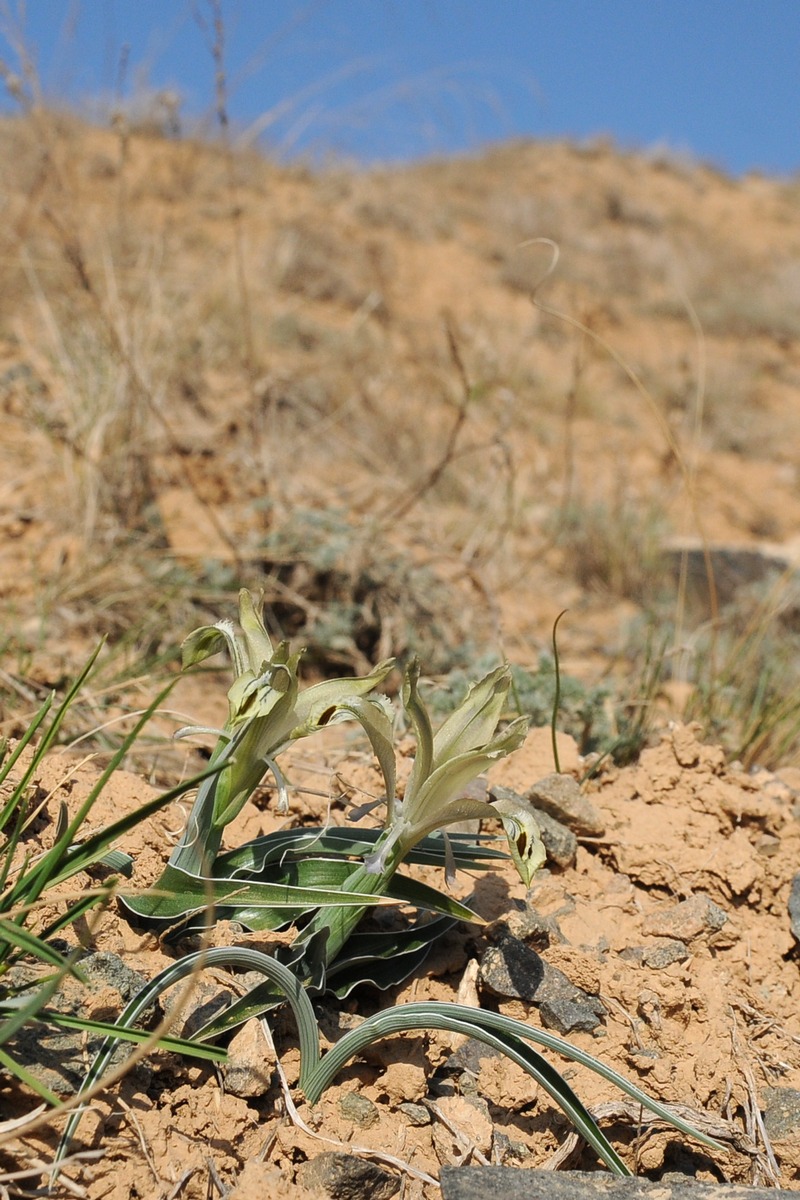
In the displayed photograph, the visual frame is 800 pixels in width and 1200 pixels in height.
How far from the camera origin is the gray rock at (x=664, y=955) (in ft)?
5.37

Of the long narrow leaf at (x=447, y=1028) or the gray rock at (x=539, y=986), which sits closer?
the long narrow leaf at (x=447, y=1028)

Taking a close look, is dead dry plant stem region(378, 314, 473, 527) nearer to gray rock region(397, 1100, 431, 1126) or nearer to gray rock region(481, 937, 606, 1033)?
gray rock region(481, 937, 606, 1033)

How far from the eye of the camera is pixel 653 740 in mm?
2295

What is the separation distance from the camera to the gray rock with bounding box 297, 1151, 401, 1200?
1191mm

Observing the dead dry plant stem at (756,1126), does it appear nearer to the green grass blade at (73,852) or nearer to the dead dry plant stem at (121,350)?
the green grass blade at (73,852)

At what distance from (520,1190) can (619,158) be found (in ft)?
61.4

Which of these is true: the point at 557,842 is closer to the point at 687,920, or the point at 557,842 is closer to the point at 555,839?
the point at 555,839

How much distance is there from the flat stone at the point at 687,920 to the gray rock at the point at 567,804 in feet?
0.67

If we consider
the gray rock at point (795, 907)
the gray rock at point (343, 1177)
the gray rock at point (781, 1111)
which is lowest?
the gray rock at point (343, 1177)

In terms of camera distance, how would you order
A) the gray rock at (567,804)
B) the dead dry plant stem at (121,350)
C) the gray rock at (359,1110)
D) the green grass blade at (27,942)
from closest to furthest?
the green grass blade at (27,942) < the gray rock at (359,1110) < the gray rock at (567,804) < the dead dry plant stem at (121,350)

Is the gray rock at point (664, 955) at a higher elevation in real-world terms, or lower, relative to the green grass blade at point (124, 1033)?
higher

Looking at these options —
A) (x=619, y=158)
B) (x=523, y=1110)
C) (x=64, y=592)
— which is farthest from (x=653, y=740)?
(x=619, y=158)

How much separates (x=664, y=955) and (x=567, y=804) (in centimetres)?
33

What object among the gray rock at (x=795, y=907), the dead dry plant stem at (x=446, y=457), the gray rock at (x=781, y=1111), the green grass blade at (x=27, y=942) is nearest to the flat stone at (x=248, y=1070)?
the green grass blade at (x=27, y=942)
